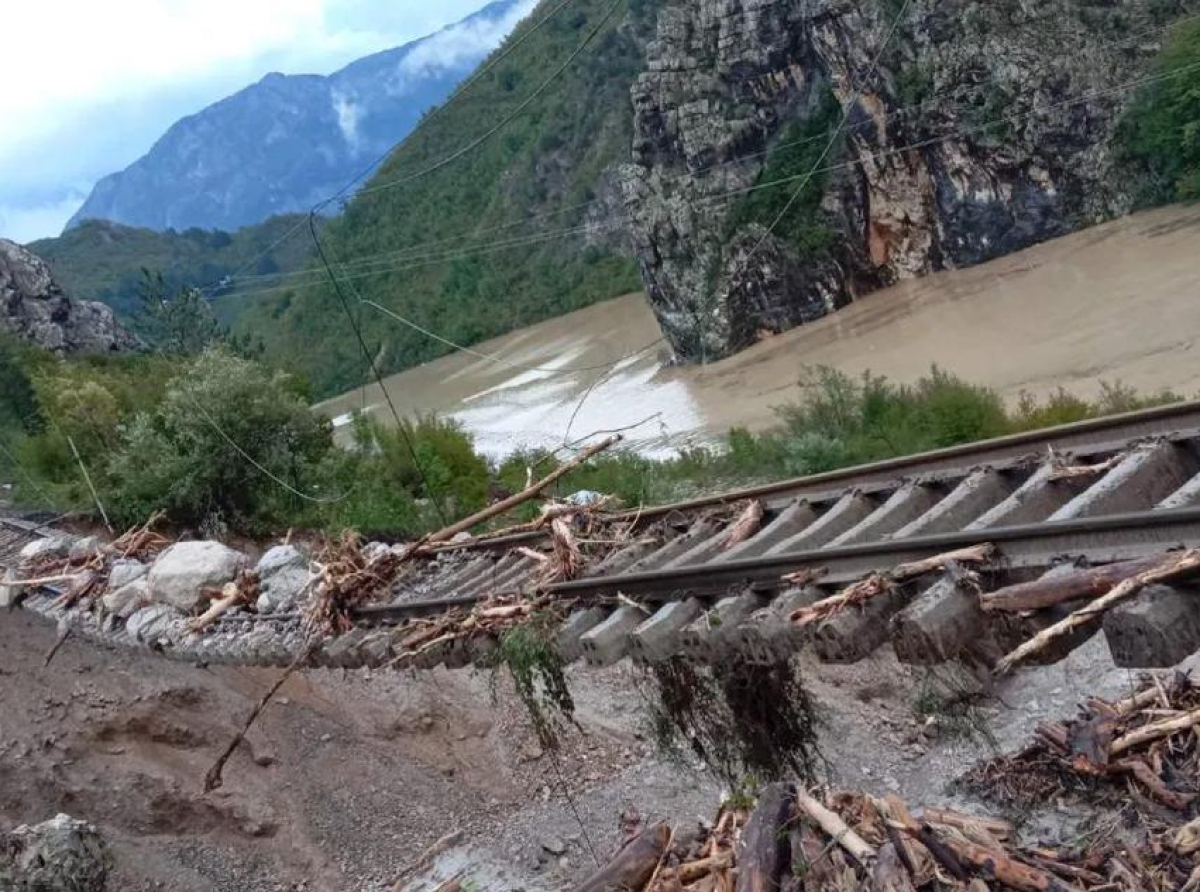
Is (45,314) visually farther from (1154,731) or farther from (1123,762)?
(1154,731)

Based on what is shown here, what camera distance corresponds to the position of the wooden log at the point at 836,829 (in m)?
5.43

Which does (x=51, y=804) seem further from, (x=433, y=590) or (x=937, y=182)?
(x=937, y=182)

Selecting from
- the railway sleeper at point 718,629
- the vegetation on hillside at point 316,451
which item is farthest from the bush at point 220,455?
the railway sleeper at point 718,629

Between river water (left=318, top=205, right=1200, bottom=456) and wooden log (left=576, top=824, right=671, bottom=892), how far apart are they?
19746 mm

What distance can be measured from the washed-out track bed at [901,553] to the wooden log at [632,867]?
1.47m

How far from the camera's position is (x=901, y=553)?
14.0ft

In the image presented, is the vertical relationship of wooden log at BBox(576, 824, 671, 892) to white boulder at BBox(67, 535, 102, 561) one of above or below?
below

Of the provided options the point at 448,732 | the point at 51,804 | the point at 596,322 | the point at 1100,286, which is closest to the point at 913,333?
the point at 1100,286

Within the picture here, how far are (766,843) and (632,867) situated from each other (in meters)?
1.11

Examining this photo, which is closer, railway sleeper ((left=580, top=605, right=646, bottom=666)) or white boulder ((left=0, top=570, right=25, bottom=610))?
railway sleeper ((left=580, top=605, right=646, bottom=666))

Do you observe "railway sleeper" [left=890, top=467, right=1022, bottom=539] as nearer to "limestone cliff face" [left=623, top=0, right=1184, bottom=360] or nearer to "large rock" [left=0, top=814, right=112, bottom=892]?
"large rock" [left=0, top=814, right=112, bottom=892]

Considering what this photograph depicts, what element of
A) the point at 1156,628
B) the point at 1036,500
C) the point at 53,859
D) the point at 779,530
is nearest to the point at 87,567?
the point at 53,859

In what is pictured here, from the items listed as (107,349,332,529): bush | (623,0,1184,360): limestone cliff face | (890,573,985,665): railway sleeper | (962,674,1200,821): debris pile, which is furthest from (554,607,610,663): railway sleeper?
(623,0,1184,360): limestone cliff face

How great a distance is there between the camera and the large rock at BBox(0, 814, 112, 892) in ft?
27.9
